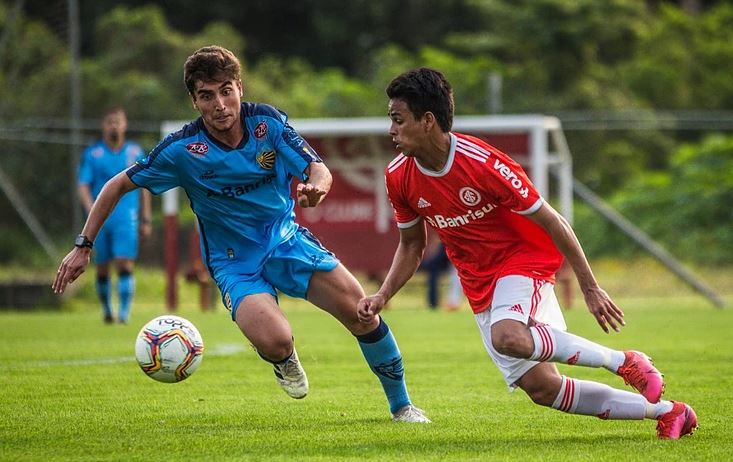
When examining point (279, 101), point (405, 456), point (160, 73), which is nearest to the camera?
point (405, 456)

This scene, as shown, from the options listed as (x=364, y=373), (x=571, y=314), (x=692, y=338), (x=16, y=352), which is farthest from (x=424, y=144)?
(x=571, y=314)

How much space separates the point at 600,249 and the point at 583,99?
8248mm

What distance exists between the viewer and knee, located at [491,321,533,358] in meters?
5.60

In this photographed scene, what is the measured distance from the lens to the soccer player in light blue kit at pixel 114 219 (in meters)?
14.1

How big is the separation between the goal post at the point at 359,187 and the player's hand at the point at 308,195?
1166 cm

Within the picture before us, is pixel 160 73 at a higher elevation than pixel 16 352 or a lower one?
higher

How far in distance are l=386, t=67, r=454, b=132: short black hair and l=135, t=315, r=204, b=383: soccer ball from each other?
5.74ft

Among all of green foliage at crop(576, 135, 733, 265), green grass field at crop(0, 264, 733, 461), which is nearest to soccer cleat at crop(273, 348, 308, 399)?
green grass field at crop(0, 264, 733, 461)

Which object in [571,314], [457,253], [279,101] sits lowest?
[571,314]

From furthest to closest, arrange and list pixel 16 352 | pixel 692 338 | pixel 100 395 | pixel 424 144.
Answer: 1. pixel 692 338
2. pixel 16 352
3. pixel 100 395
4. pixel 424 144

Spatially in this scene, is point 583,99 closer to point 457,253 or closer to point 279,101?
point 279,101

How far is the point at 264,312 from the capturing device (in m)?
6.35

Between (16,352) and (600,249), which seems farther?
(600,249)

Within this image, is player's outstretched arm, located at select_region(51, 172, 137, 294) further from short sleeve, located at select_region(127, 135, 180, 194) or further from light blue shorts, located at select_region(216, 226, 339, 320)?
light blue shorts, located at select_region(216, 226, 339, 320)
